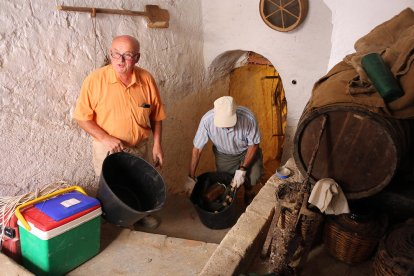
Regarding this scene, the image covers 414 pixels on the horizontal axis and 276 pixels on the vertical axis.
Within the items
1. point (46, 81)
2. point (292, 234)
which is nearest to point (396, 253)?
point (292, 234)

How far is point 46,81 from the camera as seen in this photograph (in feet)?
9.66

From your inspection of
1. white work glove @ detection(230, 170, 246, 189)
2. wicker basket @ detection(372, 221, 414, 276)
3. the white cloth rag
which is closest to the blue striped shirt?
white work glove @ detection(230, 170, 246, 189)

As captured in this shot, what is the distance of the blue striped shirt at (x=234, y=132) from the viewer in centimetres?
356

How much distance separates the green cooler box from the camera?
2.25 metres

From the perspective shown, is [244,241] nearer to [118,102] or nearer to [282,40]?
[118,102]

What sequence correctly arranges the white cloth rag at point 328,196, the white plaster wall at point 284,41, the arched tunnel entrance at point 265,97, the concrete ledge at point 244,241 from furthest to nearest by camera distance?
the arched tunnel entrance at point 265,97
the white plaster wall at point 284,41
the concrete ledge at point 244,241
the white cloth rag at point 328,196

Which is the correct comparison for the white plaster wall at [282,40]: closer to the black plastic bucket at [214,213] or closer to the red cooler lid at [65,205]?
the black plastic bucket at [214,213]

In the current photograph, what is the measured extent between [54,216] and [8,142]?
Result: 0.92 metres

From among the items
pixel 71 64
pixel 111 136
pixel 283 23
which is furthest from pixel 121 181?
pixel 283 23

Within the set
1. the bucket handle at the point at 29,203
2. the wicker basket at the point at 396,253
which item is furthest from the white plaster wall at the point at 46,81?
the wicker basket at the point at 396,253

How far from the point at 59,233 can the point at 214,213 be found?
171 centimetres

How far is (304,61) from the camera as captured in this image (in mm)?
4496

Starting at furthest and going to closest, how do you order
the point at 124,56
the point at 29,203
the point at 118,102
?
the point at 118,102, the point at 124,56, the point at 29,203

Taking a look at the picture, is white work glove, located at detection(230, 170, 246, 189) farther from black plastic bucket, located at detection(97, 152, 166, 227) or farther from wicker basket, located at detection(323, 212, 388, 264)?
wicker basket, located at detection(323, 212, 388, 264)
